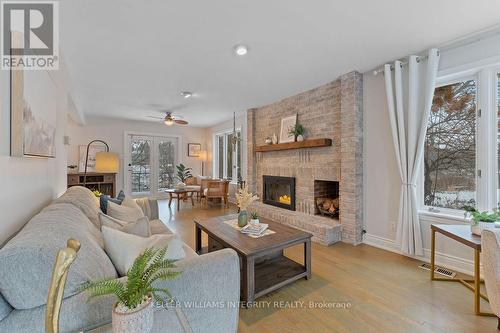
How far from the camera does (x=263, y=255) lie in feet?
6.63

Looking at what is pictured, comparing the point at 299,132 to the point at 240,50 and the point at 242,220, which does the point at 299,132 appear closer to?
the point at 240,50

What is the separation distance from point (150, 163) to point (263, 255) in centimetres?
608

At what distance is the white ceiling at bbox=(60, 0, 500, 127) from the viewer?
184cm

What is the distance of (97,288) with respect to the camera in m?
0.80

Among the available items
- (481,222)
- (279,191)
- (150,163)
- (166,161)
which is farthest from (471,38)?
(150,163)

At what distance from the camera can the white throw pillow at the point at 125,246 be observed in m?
1.25

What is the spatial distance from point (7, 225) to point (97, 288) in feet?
3.18

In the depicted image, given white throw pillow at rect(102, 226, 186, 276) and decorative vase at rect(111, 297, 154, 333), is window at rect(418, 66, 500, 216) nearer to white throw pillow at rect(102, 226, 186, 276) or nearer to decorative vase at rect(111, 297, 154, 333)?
white throw pillow at rect(102, 226, 186, 276)

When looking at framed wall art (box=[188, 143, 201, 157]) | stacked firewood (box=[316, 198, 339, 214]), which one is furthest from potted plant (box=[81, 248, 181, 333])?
framed wall art (box=[188, 143, 201, 157])

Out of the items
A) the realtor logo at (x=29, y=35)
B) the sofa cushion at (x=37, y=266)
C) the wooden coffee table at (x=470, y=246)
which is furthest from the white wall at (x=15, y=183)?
the wooden coffee table at (x=470, y=246)

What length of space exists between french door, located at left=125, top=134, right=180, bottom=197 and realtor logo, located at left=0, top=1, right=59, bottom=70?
16.2 feet

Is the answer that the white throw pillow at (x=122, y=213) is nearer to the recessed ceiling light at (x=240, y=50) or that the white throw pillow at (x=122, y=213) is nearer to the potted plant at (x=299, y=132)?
the recessed ceiling light at (x=240, y=50)

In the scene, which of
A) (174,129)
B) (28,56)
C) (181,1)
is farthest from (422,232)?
(174,129)

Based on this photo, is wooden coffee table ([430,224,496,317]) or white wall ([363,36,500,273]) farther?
white wall ([363,36,500,273])
